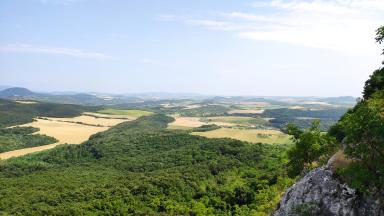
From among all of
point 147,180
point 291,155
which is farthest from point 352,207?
point 147,180

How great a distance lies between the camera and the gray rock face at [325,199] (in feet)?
101

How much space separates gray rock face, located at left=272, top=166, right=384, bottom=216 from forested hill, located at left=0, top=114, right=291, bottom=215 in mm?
45552

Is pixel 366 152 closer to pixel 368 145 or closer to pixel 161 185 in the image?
pixel 368 145

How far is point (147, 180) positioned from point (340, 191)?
3900 inches

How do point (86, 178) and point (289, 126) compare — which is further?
point (86, 178)

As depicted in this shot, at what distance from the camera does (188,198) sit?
117812mm

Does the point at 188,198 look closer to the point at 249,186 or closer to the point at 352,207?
the point at 249,186

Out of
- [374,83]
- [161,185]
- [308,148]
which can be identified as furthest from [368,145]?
[161,185]

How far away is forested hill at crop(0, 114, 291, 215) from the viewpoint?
354ft

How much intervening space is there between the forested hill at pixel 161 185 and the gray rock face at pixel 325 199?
45.6 metres

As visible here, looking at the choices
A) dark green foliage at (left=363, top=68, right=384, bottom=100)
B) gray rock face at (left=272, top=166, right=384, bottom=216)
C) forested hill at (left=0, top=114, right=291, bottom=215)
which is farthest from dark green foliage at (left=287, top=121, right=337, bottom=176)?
forested hill at (left=0, top=114, right=291, bottom=215)

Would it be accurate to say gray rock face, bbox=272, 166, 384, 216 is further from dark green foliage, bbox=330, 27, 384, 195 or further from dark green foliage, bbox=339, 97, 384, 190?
dark green foliage, bbox=339, 97, 384, 190

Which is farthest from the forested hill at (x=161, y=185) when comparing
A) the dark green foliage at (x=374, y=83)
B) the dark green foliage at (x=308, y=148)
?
the dark green foliage at (x=308, y=148)

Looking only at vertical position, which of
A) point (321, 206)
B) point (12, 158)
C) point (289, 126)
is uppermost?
point (289, 126)
